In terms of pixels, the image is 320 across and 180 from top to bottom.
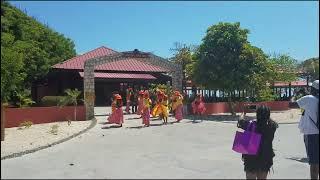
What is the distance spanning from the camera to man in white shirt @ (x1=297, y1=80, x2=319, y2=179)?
7914mm


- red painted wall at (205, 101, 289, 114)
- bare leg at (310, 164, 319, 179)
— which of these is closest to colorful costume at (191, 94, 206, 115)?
red painted wall at (205, 101, 289, 114)

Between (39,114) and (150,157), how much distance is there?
1329 cm

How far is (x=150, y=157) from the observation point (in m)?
12.8

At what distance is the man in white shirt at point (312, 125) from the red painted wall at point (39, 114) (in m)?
17.5

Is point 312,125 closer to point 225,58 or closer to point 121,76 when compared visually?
point 225,58

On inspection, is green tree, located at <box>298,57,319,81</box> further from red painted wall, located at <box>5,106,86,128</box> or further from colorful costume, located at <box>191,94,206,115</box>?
red painted wall, located at <box>5,106,86,128</box>

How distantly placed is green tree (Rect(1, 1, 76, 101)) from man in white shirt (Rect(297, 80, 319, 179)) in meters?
12.1

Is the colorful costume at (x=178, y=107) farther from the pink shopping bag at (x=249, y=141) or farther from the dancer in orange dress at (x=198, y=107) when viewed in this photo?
the pink shopping bag at (x=249, y=141)

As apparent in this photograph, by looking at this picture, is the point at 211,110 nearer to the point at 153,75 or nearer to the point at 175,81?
the point at 175,81

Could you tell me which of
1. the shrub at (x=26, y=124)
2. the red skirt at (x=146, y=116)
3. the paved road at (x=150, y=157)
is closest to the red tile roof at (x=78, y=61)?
the shrub at (x=26, y=124)

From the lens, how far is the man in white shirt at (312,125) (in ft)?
Answer: 26.0

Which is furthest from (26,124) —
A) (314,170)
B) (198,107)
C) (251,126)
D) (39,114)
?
(251,126)

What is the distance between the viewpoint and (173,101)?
25625mm

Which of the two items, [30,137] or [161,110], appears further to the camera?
[161,110]
